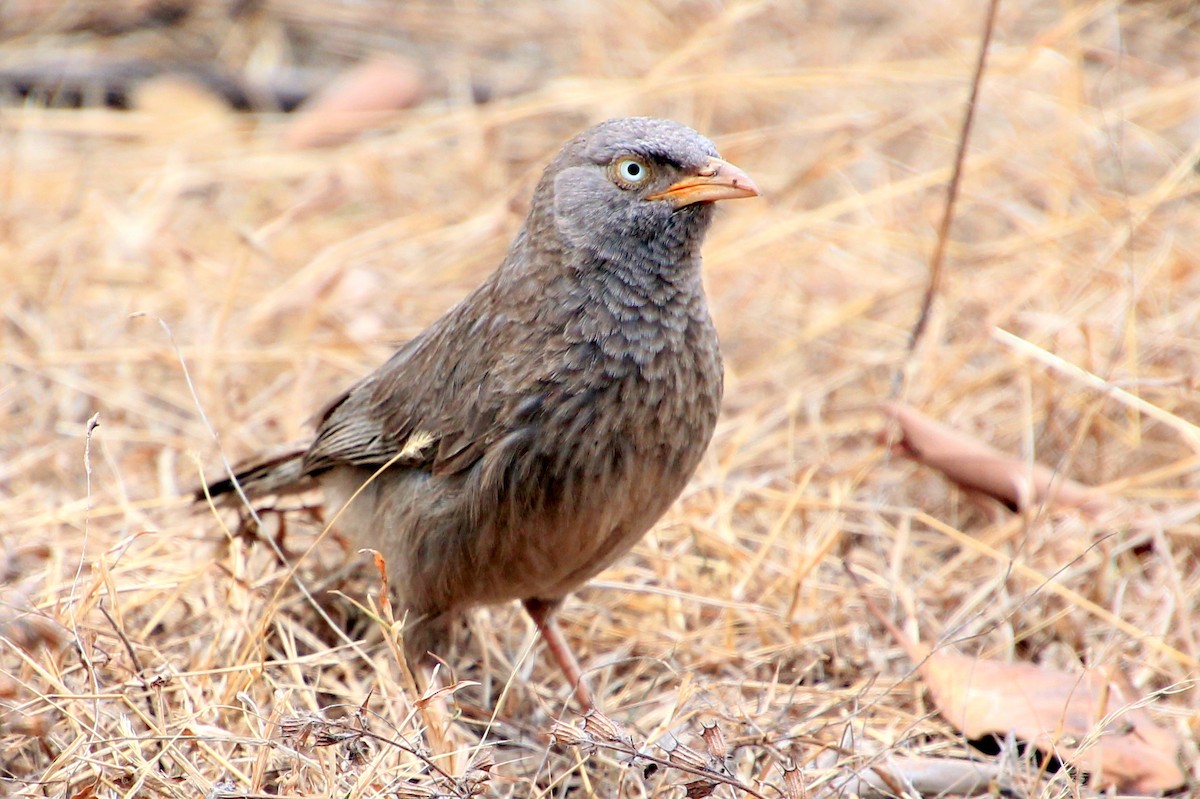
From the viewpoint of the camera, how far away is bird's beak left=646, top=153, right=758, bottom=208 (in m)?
→ 3.22

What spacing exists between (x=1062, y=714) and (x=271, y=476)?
2411 millimetres

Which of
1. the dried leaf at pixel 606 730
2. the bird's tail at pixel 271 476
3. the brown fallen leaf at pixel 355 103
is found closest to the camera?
the dried leaf at pixel 606 730

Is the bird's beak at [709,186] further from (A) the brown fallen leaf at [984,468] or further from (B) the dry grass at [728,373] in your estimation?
(A) the brown fallen leaf at [984,468]

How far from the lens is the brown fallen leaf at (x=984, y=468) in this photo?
13.7 feet

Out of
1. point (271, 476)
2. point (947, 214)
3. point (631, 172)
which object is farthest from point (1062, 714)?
point (271, 476)

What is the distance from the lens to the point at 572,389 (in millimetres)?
3172

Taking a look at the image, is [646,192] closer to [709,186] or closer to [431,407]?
[709,186]

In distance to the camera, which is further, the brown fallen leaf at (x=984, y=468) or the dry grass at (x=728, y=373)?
the brown fallen leaf at (x=984, y=468)

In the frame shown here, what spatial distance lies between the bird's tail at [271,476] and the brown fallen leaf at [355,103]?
321cm

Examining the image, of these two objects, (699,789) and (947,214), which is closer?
(699,789)

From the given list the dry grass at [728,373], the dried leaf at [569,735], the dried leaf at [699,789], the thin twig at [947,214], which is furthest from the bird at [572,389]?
the thin twig at [947,214]

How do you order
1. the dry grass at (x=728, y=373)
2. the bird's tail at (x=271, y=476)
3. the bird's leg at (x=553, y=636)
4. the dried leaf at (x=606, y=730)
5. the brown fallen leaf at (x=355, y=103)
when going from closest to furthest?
the dried leaf at (x=606, y=730), the dry grass at (x=728, y=373), the bird's leg at (x=553, y=636), the bird's tail at (x=271, y=476), the brown fallen leaf at (x=355, y=103)

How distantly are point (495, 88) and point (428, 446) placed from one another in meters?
4.27

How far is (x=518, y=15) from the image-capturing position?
8.18 m
